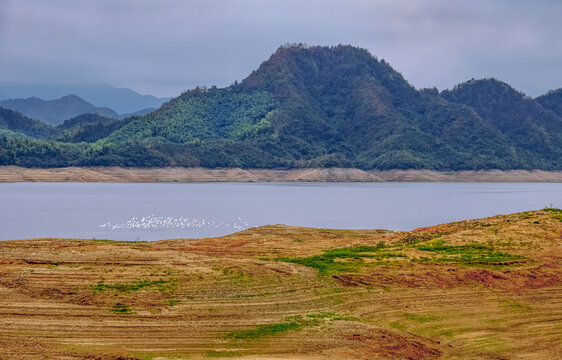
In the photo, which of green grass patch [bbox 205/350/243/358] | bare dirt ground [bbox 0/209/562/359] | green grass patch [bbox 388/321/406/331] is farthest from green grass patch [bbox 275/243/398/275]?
green grass patch [bbox 205/350/243/358]

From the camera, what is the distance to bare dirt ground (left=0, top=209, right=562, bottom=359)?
77.7ft

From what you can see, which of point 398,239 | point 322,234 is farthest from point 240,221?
point 398,239

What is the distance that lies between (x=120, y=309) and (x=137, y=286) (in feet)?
9.43

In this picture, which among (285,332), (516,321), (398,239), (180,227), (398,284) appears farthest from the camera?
(180,227)

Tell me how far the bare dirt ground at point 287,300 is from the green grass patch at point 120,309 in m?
0.12

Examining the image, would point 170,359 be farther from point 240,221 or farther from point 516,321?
point 240,221

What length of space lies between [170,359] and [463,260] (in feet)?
69.1

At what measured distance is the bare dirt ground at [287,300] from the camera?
23.7 meters

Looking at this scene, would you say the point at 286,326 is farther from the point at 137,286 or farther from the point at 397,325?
the point at 137,286

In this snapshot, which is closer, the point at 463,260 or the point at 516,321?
the point at 516,321

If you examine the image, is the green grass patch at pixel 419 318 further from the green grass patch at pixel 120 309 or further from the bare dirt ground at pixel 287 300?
the green grass patch at pixel 120 309

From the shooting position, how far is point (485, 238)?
4084cm

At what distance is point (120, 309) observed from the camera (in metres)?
26.6

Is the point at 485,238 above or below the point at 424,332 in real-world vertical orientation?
above
